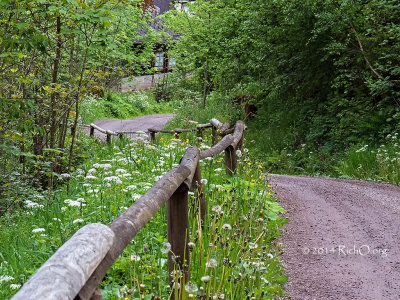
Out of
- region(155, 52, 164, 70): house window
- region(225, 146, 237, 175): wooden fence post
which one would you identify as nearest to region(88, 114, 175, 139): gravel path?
region(225, 146, 237, 175): wooden fence post

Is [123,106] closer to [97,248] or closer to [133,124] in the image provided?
[133,124]

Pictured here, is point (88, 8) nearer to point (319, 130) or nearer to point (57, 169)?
point (57, 169)

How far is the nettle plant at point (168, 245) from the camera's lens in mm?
3193

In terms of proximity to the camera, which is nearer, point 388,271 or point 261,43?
point 388,271

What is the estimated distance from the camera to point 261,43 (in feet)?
50.9

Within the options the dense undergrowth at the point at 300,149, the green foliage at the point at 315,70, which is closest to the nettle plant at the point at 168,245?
the dense undergrowth at the point at 300,149

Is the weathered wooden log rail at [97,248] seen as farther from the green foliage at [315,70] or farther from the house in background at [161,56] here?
the house in background at [161,56]

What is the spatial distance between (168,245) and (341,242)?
3.44m

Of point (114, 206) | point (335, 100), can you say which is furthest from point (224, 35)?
point (114, 206)

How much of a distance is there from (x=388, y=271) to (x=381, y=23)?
31.1 feet

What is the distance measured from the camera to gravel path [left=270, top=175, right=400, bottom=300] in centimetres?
431

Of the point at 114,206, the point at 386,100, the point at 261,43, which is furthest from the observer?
the point at 261,43

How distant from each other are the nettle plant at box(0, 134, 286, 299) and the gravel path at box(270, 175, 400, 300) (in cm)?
28

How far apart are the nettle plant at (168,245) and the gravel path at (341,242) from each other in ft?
0.91
